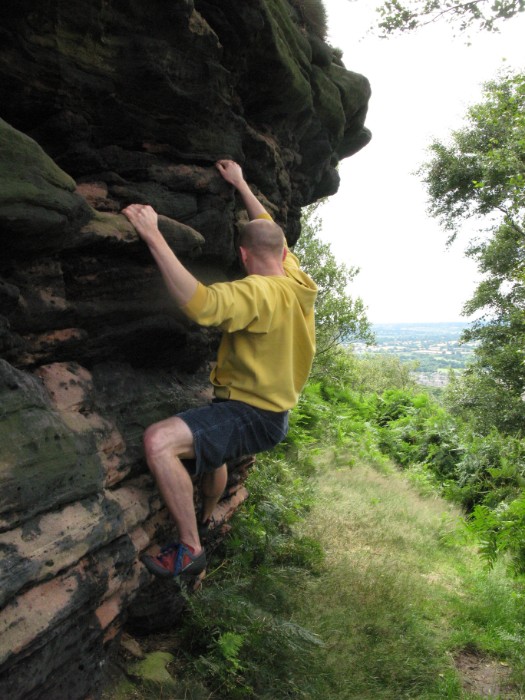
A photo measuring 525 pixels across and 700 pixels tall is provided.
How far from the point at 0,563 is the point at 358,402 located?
17.6 meters

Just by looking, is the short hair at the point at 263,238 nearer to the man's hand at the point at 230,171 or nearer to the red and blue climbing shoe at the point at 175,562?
the man's hand at the point at 230,171

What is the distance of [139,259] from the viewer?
4.15 metres

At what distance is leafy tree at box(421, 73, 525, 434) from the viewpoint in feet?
58.9

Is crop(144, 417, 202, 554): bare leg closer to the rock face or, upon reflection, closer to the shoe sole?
the shoe sole

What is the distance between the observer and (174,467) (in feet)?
12.6

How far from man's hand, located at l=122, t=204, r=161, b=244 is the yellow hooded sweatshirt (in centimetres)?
65

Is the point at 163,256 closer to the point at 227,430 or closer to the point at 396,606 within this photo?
the point at 227,430

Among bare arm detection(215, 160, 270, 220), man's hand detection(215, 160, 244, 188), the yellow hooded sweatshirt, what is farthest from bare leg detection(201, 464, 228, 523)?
man's hand detection(215, 160, 244, 188)

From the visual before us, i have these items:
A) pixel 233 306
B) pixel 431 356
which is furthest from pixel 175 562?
pixel 431 356

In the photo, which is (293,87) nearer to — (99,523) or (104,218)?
(104,218)

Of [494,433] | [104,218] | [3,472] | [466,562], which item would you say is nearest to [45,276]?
[104,218]

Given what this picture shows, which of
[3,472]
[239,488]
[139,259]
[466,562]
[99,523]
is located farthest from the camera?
[466,562]

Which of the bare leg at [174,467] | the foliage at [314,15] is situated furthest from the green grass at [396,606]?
the foliage at [314,15]

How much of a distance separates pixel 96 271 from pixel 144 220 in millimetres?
489
